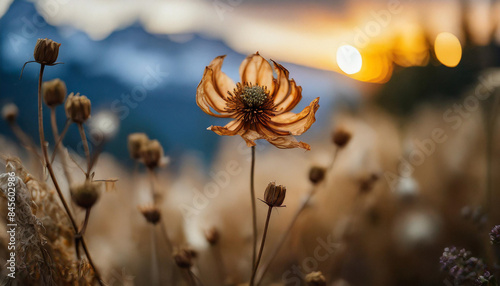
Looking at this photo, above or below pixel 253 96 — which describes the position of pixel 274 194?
below

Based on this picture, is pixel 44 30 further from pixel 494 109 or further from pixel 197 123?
pixel 494 109

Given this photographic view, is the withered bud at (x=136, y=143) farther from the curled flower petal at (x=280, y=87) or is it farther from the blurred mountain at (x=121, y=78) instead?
the curled flower petal at (x=280, y=87)

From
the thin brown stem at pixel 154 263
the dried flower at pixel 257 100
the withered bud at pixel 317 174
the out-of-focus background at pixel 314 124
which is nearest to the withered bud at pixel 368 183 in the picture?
the out-of-focus background at pixel 314 124

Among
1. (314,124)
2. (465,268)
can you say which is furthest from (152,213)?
(465,268)

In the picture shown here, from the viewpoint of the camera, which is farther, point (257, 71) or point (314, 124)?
point (314, 124)

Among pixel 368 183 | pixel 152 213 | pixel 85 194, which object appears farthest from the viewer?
pixel 368 183

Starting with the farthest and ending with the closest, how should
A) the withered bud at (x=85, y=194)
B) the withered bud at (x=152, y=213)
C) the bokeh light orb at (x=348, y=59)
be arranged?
the bokeh light orb at (x=348, y=59), the withered bud at (x=152, y=213), the withered bud at (x=85, y=194)

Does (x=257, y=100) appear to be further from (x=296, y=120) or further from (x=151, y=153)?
(x=151, y=153)
